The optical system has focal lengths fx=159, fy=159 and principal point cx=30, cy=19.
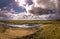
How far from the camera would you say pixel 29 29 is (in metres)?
3.20

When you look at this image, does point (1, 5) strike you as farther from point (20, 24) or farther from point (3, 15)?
point (20, 24)

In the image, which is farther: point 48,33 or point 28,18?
point 28,18

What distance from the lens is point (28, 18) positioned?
3.24 m

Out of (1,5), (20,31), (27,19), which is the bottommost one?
(20,31)

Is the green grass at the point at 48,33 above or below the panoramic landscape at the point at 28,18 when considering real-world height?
below

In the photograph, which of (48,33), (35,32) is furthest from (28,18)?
(48,33)

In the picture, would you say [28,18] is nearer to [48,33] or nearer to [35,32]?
[35,32]

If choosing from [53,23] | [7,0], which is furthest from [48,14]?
[7,0]

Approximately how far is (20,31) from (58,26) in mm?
767

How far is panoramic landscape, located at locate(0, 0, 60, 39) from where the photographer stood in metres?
3.16

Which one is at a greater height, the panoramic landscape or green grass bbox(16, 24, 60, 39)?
the panoramic landscape

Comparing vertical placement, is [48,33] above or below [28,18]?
below

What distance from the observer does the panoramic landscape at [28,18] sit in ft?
10.4

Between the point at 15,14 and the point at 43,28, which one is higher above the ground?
the point at 15,14
